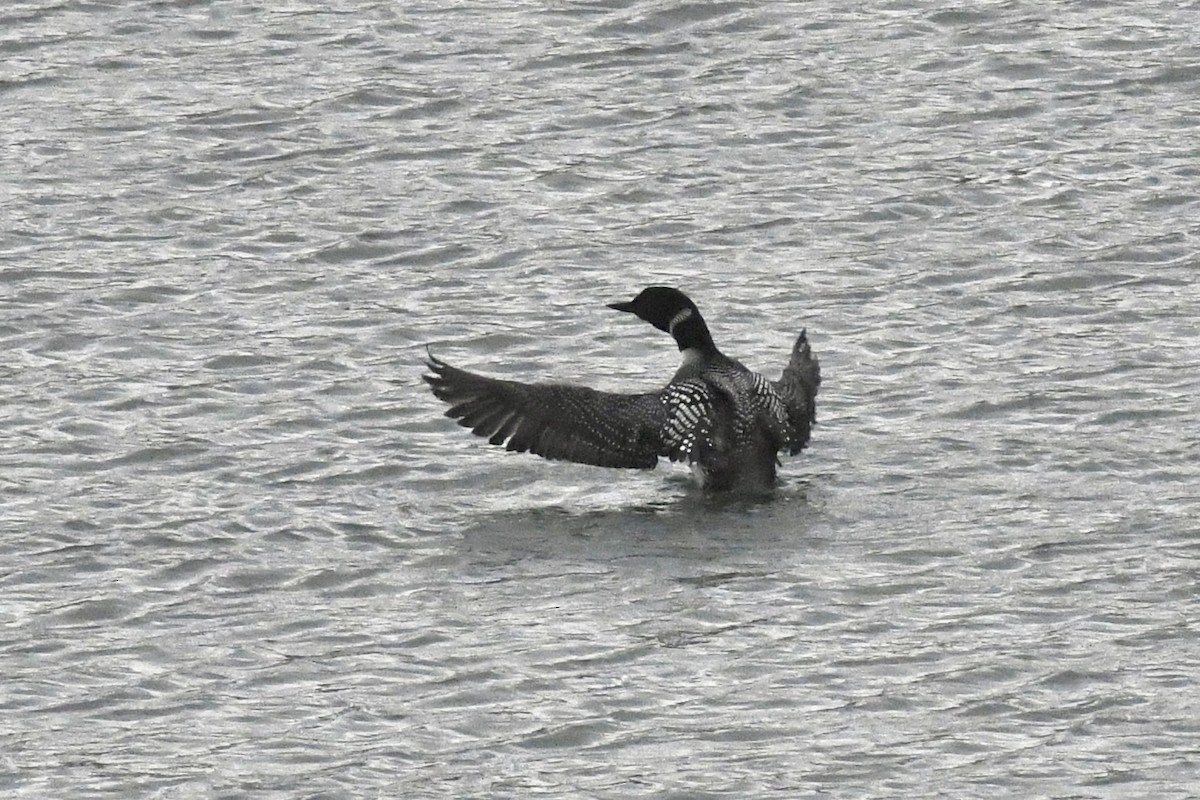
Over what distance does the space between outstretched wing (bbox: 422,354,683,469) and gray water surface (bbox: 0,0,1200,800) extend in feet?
0.84

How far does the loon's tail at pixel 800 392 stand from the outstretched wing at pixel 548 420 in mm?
646

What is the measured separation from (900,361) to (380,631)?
426cm

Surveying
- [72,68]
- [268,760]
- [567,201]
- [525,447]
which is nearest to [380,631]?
[268,760]

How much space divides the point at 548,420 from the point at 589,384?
1383 mm

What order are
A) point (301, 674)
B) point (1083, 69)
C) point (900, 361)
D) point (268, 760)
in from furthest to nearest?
point (1083, 69), point (900, 361), point (301, 674), point (268, 760)

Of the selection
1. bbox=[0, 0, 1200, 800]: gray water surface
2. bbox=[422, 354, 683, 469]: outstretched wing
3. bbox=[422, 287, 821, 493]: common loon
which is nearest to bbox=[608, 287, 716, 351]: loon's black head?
bbox=[422, 287, 821, 493]: common loon

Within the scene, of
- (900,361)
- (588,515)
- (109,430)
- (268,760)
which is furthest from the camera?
(900,361)

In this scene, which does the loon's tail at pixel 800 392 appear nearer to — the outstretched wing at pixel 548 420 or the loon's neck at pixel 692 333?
the loon's neck at pixel 692 333

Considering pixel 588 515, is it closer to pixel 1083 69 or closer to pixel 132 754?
pixel 132 754

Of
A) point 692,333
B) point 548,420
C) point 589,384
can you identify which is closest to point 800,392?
point 692,333

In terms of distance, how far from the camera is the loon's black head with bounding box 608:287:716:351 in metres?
13.1

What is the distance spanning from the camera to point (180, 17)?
19.0 metres

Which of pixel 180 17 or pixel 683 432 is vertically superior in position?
pixel 180 17

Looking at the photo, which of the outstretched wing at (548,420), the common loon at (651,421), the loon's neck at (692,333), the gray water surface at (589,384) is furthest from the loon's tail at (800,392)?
the outstretched wing at (548,420)
